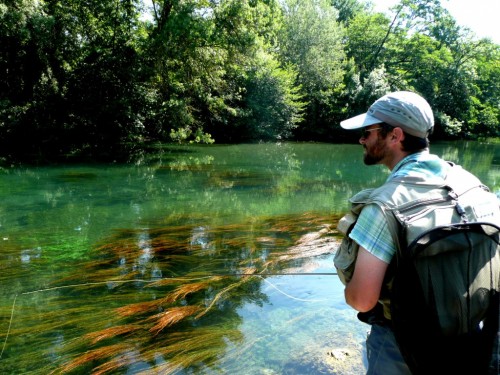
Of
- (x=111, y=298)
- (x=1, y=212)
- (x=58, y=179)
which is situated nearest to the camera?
(x=111, y=298)

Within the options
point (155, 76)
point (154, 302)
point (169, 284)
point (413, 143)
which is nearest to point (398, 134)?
point (413, 143)

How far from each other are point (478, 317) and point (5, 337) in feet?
11.4

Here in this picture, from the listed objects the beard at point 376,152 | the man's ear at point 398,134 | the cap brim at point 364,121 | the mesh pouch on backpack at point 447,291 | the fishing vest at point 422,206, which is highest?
the cap brim at point 364,121

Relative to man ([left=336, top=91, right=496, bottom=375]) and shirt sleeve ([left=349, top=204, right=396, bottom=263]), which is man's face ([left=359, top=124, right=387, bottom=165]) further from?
shirt sleeve ([left=349, top=204, right=396, bottom=263])

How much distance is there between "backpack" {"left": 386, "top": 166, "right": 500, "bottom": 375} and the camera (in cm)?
136

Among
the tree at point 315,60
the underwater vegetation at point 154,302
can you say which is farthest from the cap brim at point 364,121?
the tree at point 315,60

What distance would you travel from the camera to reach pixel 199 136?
20203 millimetres

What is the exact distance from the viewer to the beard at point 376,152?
172 centimetres

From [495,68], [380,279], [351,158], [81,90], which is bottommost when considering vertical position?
[351,158]

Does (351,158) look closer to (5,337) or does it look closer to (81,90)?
(81,90)

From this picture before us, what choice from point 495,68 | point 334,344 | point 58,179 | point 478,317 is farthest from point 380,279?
point 495,68

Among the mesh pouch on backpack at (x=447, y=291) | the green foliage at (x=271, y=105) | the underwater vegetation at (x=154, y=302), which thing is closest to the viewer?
the mesh pouch on backpack at (x=447, y=291)

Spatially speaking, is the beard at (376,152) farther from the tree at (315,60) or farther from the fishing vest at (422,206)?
the tree at (315,60)

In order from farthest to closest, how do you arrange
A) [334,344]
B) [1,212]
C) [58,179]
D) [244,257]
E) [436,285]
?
1. [58,179]
2. [1,212]
3. [244,257]
4. [334,344]
5. [436,285]
